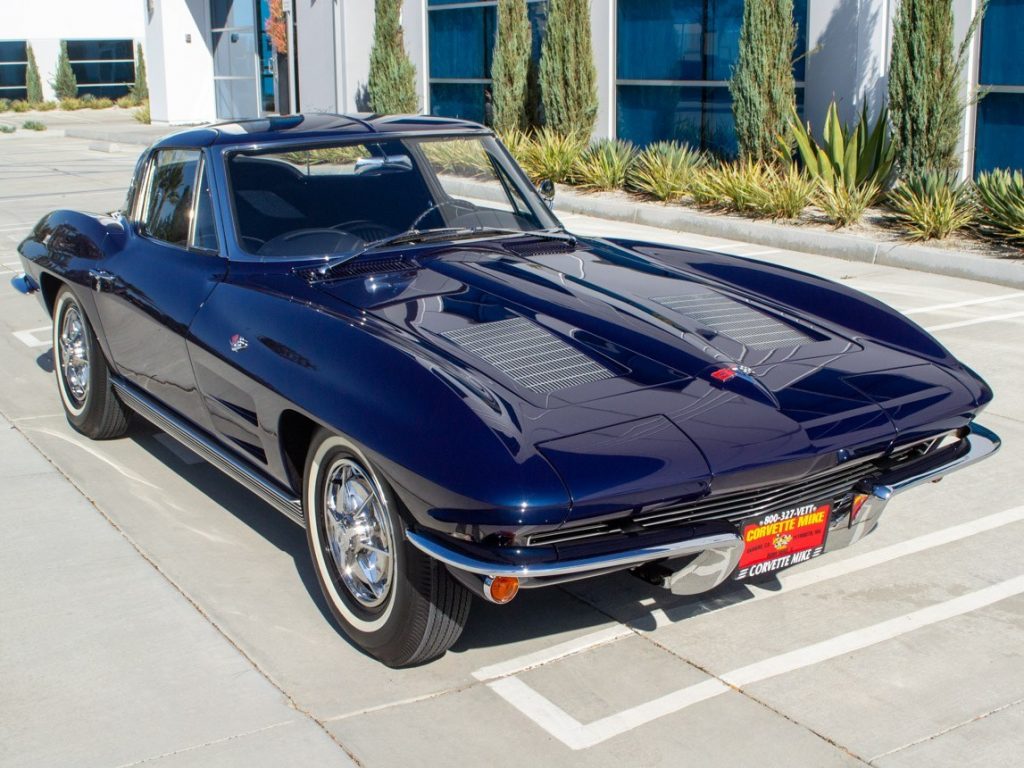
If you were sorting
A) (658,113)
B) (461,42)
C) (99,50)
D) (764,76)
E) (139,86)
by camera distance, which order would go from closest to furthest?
(764,76)
(658,113)
(461,42)
(139,86)
(99,50)

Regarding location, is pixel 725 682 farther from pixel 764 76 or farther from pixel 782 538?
pixel 764 76

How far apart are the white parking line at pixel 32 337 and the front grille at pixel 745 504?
233 inches

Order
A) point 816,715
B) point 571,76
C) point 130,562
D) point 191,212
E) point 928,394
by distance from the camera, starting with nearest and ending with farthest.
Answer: point 816,715, point 928,394, point 130,562, point 191,212, point 571,76

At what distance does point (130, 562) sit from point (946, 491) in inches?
135

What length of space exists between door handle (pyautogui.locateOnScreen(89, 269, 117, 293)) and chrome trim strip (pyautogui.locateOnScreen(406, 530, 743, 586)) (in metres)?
2.63

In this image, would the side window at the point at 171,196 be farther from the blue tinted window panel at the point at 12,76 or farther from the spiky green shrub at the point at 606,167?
the blue tinted window panel at the point at 12,76

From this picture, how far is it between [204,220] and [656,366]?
213 centimetres

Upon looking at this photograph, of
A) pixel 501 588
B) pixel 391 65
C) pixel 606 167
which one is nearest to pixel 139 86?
→ pixel 391 65

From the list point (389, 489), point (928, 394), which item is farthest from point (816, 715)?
point (389, 489)

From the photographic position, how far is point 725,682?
12.6ft

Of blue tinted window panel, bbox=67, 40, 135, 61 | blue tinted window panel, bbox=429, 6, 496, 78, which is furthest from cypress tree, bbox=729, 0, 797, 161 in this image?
blue tinted window panel, bbox=67, 40, 135, 61

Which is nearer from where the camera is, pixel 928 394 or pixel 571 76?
pixel 928 394

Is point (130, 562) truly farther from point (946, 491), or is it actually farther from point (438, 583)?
point (946, 491)

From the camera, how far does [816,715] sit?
3.65 m
